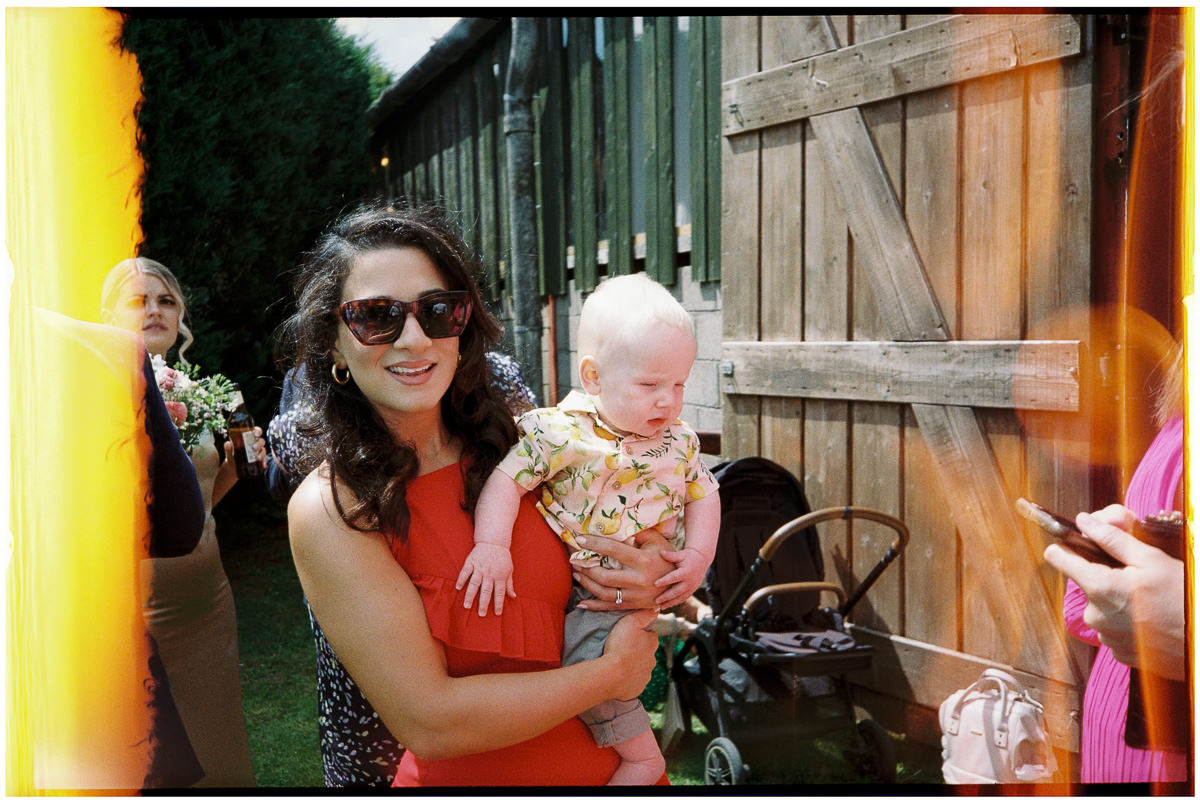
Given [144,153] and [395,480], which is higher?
[144,153]

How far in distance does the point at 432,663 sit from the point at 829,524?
2.53 metres

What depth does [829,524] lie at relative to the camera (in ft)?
11.9

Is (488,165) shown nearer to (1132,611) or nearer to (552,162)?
Answer: (552,162)

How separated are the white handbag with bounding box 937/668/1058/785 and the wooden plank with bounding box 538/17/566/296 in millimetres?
3352

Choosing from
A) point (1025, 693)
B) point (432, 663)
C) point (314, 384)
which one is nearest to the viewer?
point (432, 663)

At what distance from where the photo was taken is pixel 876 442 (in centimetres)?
338

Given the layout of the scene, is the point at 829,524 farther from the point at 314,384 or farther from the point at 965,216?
the point at 314,384

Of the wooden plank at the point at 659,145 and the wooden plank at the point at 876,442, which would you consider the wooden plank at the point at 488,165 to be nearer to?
the wooden plank at the point at 659,145

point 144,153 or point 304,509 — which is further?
point 144,153

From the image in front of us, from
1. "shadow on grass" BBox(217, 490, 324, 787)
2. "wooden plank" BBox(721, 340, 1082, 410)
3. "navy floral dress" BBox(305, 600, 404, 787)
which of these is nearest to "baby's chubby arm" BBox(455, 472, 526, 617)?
"navy floral dress" BBox(305, 600, 404, 787)

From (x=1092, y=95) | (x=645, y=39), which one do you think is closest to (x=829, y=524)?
(x=1092, y=95)

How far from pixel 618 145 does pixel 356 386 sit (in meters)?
3.38

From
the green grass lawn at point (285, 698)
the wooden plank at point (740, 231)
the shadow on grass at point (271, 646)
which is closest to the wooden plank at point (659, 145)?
the wooden plank at point (740, 231)

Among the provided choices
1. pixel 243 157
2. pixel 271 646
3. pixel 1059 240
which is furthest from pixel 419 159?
pixel 1059 240
